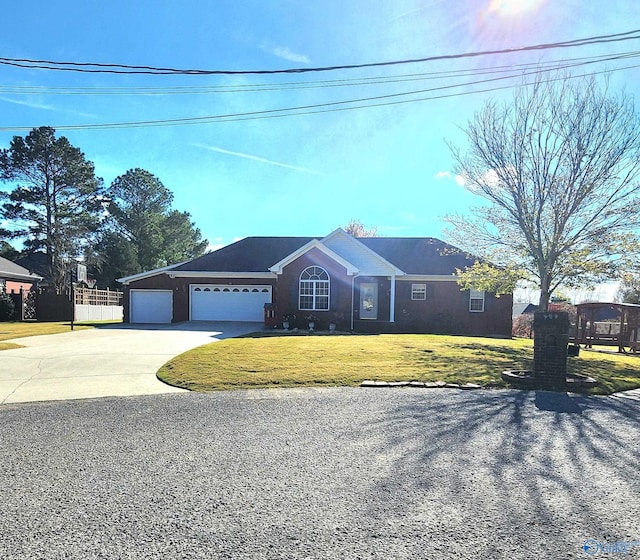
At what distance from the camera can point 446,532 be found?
290 centimetres

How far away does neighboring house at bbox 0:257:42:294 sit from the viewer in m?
32.4

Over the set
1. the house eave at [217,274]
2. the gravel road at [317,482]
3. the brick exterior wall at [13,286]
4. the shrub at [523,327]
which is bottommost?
the shrub at [523,327]

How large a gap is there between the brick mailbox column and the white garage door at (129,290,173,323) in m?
20.7

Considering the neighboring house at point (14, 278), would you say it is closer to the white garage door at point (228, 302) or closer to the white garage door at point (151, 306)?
the white garage door at point (151, 306)

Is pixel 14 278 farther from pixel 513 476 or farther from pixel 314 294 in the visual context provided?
pixel 513 476

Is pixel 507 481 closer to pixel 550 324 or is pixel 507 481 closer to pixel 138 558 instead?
pixel 138 558

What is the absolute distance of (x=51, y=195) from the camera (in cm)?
3850

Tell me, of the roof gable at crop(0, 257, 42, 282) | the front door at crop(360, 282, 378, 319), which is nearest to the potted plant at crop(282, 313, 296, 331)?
the front door at crop(360, 282, 378, 319)

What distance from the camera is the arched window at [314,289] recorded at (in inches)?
842

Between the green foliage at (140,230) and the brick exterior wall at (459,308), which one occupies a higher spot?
the green foliage at (140,230)

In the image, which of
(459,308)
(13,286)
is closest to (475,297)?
(459,308)

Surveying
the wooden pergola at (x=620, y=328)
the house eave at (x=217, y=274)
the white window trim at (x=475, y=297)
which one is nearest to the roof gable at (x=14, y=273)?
the house eave at (x=217, y=274)

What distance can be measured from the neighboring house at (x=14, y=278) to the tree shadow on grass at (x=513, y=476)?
34.4 metres

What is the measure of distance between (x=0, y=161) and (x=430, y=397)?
42423 mm
